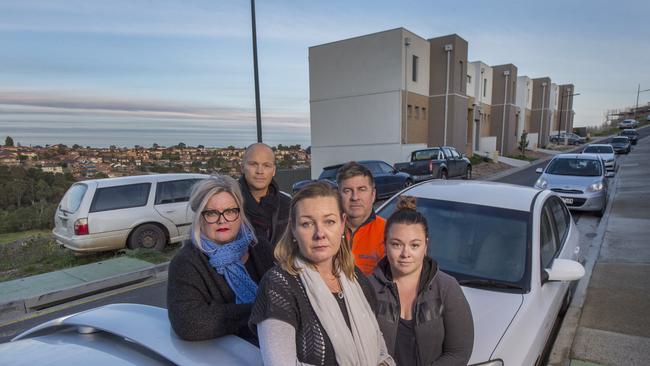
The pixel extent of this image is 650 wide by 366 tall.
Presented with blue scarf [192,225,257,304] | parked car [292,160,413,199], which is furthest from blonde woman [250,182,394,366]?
parked car [292,160,413,199]

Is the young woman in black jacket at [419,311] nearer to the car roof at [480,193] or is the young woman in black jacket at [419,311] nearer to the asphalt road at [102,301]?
the car roof at [480,193]

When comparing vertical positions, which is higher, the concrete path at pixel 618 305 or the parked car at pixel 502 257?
the parked car at pixel 502 257

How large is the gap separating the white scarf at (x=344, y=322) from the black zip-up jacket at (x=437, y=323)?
1.19 feet

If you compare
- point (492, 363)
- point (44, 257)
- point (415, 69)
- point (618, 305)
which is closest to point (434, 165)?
point (618, 305)

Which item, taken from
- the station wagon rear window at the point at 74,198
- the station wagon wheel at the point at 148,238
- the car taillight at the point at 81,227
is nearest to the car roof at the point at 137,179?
the station wagon rear window at the point at 74,198

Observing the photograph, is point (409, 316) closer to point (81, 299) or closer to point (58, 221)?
point (81, 299)

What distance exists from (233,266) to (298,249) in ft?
1.48

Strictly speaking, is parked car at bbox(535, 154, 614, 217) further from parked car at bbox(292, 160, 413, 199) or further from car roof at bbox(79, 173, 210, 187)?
car roof at bbox(79, 173, 210, 187)

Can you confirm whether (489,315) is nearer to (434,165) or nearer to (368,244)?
(368,244)

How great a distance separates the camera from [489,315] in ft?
7.74

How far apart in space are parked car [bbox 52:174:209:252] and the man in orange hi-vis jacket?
4931 mm

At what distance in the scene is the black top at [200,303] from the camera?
61.1 inches

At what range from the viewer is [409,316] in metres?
1.92

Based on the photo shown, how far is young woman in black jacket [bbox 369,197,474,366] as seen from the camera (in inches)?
73.5
